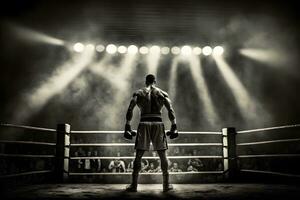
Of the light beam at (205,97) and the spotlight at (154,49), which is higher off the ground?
the spotlight at (154,49)

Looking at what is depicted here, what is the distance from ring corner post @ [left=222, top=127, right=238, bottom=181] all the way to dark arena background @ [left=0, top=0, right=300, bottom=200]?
0.06ft

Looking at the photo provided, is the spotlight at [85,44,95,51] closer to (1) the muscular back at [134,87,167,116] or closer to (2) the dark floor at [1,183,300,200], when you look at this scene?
(1) the muscular back at [134,87,167,116]

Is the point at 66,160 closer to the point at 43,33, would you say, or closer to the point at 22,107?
the point at 43,33

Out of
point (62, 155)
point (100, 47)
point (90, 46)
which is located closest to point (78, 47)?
point (90, 46)

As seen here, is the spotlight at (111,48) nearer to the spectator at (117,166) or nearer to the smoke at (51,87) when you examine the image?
the smoke at (51,87)

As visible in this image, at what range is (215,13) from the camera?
579 cm

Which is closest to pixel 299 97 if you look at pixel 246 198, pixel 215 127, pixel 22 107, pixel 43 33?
pixel 215 127

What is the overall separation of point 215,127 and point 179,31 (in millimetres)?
3737

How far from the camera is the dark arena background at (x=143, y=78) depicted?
5547 mm

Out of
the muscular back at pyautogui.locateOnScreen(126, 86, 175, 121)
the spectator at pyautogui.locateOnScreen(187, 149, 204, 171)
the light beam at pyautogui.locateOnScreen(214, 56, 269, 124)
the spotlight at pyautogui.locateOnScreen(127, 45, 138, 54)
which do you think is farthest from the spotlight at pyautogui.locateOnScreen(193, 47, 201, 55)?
the muscular back at pyautogui.locateOnScreen(126, 86, 175, 121)

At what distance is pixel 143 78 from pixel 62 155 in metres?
4.52

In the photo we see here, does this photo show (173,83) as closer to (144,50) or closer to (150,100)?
(144,50)

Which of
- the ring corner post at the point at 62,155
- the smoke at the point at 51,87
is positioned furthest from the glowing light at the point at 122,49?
the ring corner post at the point at 62,155

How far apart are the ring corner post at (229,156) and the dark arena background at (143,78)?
0.02 metres
